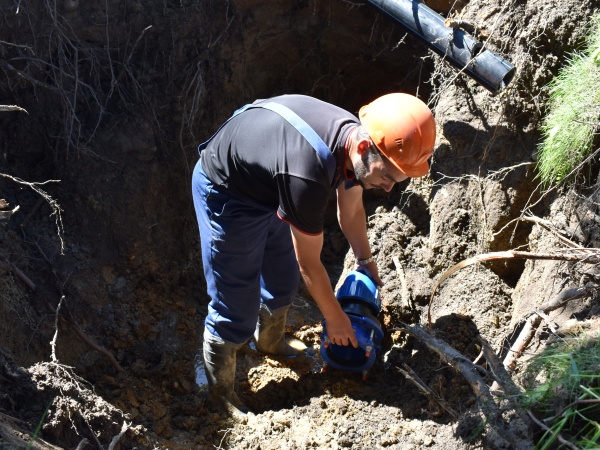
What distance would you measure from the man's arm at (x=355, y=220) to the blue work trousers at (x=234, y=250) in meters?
0.30

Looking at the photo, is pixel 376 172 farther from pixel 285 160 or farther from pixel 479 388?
pixel 479 388

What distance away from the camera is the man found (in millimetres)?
2375

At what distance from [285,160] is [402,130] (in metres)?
0.44

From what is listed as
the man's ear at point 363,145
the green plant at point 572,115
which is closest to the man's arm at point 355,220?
the man's ear at point 363,145

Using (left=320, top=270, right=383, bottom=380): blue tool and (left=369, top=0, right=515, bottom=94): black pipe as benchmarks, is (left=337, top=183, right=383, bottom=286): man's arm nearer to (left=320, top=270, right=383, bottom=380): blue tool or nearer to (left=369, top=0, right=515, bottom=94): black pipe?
(left=320, top=270, right=383, bottom=380): blue tool

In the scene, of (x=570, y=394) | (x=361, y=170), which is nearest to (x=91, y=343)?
(x=361, y=170)

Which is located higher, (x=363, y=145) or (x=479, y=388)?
(x=363, y=145)

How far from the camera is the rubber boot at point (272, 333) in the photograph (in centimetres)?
346

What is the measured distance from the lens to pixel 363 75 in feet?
14.6

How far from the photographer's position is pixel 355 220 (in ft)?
10.3

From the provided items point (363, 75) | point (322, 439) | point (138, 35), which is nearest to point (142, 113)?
point (138, 35)

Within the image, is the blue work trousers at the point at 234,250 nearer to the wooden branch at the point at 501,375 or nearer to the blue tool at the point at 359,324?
the blue tool at the point at 359,324

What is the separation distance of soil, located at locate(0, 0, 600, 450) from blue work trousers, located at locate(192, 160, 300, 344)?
1.80 feet

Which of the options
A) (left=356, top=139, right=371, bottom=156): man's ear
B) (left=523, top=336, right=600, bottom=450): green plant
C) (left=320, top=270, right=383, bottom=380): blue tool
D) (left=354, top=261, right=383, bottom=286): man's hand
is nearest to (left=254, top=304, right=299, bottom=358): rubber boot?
(left=320, top=270, right=383, bottom=380): blue tool
